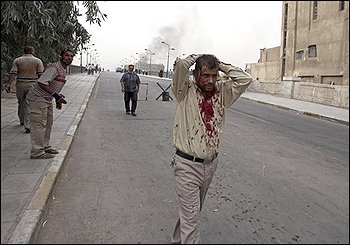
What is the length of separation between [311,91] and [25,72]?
1848cm

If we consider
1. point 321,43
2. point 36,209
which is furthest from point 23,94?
point 321,43

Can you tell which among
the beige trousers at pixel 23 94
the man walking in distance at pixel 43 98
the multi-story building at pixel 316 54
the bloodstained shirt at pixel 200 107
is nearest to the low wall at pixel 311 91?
the multi-story building at pixel 316 54

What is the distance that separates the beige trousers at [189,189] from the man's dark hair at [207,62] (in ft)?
2.30

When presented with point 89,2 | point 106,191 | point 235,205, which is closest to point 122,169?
point 106,191

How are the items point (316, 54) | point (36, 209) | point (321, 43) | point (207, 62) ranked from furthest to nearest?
1. point (316, 54)
2. point (321, 43)
3. point (36, 209)
4. point (207, 62)

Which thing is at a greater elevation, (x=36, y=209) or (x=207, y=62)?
(x=207, y=62)

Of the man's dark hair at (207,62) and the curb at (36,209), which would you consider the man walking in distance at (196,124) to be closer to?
the man's dark hair at (207,62)

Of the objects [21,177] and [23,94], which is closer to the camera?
[21,177]

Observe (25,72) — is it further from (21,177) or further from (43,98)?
(21,177)

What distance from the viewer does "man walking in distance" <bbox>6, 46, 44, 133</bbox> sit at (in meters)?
5.14

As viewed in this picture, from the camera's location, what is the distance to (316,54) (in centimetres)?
2781

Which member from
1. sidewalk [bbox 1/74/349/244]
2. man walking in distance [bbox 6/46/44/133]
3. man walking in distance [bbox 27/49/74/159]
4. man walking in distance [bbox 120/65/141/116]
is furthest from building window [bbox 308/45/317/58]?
man walking in distance [bbox 27/49/74/159]

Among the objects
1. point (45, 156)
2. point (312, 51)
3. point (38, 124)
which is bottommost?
point (45, 156)

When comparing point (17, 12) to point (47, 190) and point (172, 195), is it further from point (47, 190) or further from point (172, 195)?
point (172, 195)
